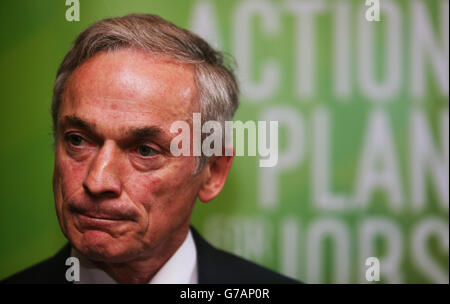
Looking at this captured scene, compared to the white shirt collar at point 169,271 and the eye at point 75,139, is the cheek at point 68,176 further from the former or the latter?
the white shirt collar at point 169,271

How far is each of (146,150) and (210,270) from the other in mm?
461

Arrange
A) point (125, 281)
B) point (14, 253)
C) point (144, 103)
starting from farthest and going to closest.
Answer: point (14, 253), point (125, 281), point (144, 103)

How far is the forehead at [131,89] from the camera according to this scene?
1.19m

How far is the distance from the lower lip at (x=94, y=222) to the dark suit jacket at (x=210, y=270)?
0.23 metres

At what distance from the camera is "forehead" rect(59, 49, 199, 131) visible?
1189 mm

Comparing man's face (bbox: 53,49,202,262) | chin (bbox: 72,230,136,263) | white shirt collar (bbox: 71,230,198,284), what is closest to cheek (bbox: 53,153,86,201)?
man's face (bbox: 53,49,202,262)

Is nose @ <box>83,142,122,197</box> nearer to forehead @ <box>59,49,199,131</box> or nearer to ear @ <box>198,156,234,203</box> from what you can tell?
forehead @ <box>59,49,199,131</box>

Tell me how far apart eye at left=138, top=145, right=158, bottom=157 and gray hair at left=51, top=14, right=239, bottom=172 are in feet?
0.48

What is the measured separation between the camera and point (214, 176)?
138cm

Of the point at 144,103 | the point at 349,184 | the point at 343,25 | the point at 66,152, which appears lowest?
the point at 349,184

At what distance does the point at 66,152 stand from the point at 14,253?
504mm

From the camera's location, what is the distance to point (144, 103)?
119cm

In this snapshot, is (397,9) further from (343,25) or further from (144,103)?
(144,103)
